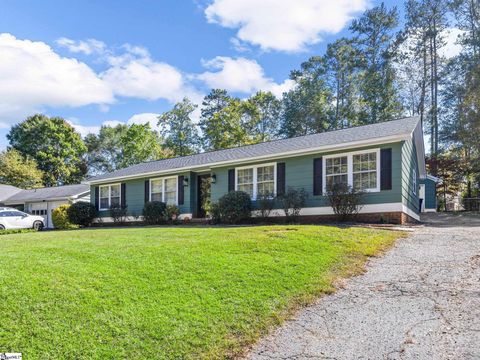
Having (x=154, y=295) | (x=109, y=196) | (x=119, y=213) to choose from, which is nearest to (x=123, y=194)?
(x=119, y=213)

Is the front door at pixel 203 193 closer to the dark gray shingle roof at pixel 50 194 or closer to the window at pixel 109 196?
the window at pixel 109 196

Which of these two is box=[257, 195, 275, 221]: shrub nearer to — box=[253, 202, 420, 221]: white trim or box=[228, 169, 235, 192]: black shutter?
box=[253, 202, 420, 221]: white trim

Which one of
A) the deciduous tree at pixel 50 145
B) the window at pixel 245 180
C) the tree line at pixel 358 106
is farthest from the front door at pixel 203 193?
the deciduous tree at pixel 50 145

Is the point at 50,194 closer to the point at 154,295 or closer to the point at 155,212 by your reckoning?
the point at 155,212

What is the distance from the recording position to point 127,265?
5164mm

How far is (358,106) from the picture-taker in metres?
31.7

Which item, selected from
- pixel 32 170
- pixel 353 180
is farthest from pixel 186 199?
pixel 32 170

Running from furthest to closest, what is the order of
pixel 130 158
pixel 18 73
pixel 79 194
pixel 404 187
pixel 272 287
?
pixel 130 158 < pixel 79 194 < pixel 18 73 < pixel 404 187 < pixel 272 287

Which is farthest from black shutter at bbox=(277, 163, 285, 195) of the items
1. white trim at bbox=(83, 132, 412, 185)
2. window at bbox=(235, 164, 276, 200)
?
white trim at bbox=(83, 132, 412, 185)

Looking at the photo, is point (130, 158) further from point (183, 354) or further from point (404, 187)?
point (183, 354)

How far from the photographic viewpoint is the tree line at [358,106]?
2519 cm

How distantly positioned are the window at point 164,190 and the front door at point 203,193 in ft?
3.49

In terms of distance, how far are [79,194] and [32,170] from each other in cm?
1483

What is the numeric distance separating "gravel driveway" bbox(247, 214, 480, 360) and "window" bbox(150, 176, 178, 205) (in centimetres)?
1198
